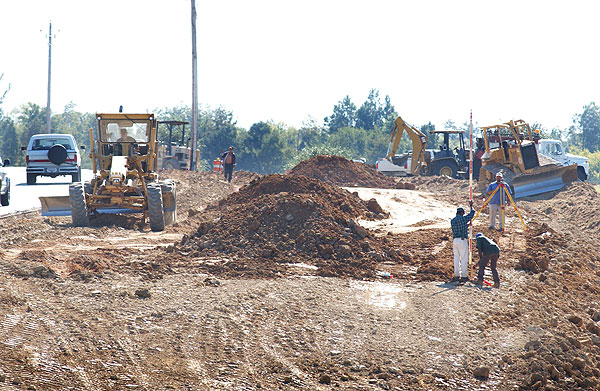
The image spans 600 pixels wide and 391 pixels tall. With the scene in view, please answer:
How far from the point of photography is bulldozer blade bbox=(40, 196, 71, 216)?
59.3ft

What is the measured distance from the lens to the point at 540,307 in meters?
10.7

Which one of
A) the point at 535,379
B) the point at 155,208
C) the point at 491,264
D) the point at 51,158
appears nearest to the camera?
the point at 535,379

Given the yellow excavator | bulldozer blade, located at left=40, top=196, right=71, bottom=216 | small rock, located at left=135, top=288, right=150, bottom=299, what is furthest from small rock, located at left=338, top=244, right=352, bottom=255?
the yellow excavator

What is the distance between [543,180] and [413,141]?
8000 mm

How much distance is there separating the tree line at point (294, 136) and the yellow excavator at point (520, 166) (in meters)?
36.3

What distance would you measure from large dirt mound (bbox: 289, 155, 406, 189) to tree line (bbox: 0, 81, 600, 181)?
1199 inches

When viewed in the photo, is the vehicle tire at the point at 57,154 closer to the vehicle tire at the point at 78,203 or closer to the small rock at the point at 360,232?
the vehicle tire at the point at 78,203

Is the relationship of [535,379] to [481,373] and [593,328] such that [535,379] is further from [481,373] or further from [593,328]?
[593,328]

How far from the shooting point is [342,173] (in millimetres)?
33969

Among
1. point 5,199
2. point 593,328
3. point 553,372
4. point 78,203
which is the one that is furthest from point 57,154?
point 553,372

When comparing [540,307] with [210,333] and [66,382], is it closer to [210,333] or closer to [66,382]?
[210,333]

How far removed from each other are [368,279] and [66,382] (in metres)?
6.63

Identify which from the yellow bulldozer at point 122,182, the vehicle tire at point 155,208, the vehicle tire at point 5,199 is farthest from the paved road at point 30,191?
the vehicle tire at point 155,208

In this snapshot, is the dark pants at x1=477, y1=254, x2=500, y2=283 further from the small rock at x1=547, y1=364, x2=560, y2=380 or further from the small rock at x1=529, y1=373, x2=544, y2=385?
the small rock at x1=529, y1=373, x2=544, y2=385
